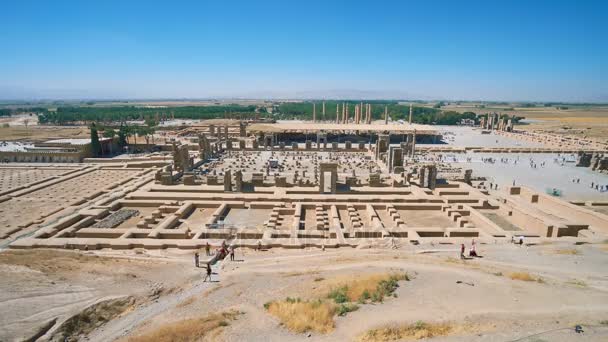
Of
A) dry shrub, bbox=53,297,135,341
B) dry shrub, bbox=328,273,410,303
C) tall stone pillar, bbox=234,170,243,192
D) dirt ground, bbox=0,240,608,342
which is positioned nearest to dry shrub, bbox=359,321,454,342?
dirt ground, bbox=0,240,608,342

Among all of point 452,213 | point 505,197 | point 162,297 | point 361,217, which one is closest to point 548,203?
point 505,197

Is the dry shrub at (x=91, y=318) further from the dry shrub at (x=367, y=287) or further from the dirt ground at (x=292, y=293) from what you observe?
the dry shrub at (x=367, y=287)

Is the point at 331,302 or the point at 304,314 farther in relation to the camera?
the point at 331,302

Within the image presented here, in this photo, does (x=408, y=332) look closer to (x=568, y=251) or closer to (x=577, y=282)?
(x=577, y=282)

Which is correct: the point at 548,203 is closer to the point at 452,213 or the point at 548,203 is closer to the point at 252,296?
the point at 452,213

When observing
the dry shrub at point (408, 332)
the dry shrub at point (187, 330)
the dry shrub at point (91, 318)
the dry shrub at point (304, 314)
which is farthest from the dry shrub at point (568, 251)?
→ the dry shrub at point (91, 318)

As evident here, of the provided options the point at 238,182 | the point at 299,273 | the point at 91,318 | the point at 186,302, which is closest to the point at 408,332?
the point at 299,273
